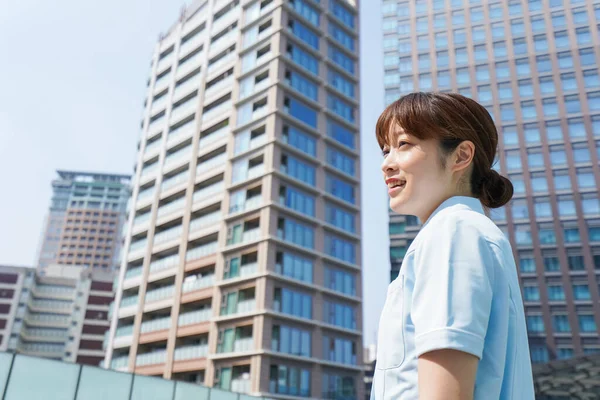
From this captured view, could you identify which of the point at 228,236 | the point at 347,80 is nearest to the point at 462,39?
the point at 347,80

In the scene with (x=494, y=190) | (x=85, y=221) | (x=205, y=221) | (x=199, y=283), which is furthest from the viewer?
(x=85, y=221)

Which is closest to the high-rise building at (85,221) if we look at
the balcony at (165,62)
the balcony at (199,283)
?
the balcony at (165,62)

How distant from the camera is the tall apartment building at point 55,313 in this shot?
7750 cm

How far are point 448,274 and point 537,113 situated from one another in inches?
2289

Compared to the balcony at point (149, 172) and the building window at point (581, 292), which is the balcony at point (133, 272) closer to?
the balcony at point (149, 172)

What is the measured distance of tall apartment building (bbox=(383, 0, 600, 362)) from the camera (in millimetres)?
49125

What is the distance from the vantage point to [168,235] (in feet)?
132

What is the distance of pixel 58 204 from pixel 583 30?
121 metres

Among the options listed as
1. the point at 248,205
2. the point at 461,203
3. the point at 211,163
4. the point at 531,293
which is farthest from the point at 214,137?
the point at 461,203

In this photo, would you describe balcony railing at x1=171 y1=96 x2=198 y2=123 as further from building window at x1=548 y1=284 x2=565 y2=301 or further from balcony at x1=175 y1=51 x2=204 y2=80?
building window at x1=548 y1=284 x2=565 y2=301

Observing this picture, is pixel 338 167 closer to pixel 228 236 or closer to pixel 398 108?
pixel 228 236

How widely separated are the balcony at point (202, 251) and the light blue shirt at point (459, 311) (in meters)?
35.5

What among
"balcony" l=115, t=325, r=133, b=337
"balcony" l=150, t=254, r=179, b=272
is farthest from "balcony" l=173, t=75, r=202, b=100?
"balcony" l=115, t=325, r=133, b=337

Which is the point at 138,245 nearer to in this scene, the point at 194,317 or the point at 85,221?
the point at 194,317
